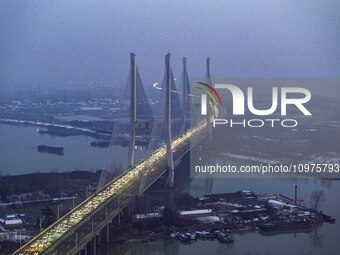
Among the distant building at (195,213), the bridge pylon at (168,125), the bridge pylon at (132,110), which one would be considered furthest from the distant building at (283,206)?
the bridge pylon at (132,110)

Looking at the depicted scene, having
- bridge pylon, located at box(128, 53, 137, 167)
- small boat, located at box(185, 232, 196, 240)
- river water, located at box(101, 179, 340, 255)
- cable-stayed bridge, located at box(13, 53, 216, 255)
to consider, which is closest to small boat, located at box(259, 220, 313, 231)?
river water, located at box(101, 179, 340, 255)

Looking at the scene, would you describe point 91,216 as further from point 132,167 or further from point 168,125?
point 168,125

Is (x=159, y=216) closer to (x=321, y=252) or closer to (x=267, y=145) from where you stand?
(x=321, y=252)

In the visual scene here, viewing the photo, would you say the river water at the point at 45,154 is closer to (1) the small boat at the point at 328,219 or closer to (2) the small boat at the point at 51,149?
(2) the small boat at the point at 51,149

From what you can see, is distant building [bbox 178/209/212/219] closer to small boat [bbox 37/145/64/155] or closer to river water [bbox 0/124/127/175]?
river water [bbox 0/124/127/175]

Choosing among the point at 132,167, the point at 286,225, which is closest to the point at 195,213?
the point at 286,225
